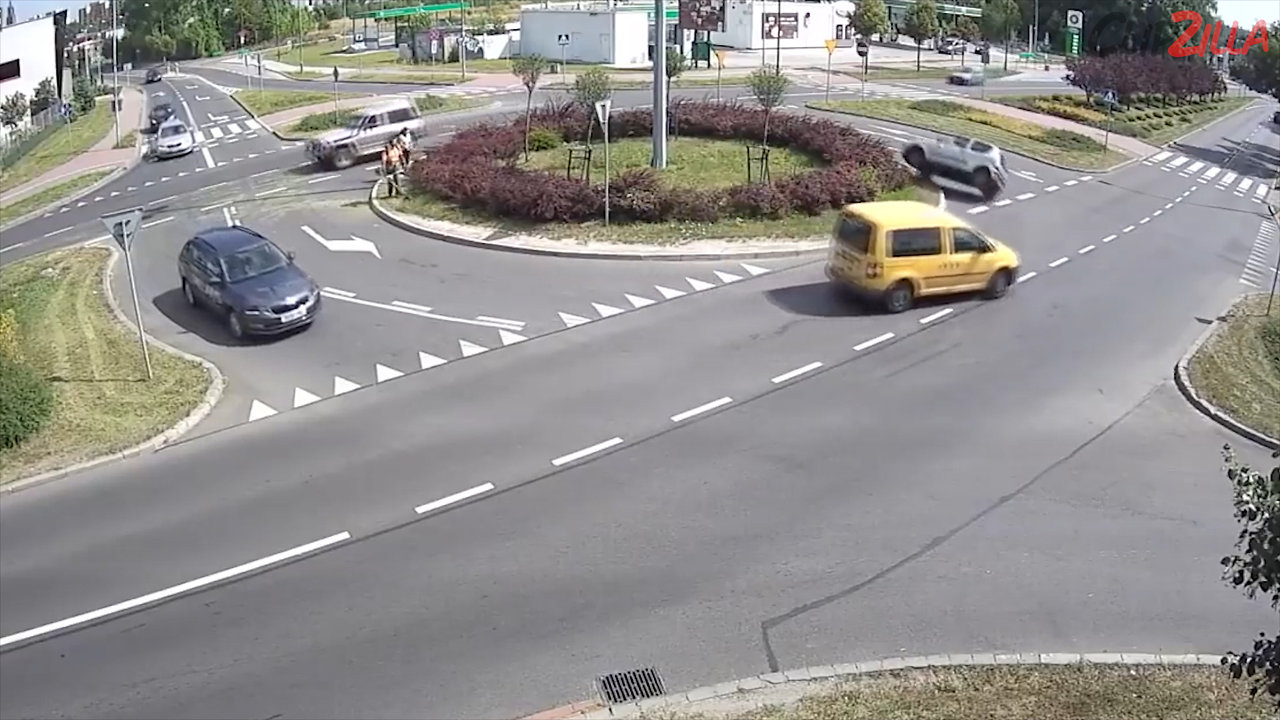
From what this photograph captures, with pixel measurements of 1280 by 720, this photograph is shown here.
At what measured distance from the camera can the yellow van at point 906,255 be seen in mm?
19531

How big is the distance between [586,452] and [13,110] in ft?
189

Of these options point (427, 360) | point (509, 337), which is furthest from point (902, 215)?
point (427, 360)

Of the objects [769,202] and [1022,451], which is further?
[769,202]

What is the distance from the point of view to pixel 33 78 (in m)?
72.4

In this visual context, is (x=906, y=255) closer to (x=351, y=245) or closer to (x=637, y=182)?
(x=637, y=182)

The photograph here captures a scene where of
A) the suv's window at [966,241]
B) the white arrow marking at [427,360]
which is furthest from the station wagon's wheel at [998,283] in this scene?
the white arrow marking at [427,360]

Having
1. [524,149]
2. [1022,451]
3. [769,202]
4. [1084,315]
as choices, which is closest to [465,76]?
[524,149]

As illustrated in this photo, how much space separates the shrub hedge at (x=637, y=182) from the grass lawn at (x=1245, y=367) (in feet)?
29.1

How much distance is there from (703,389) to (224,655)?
26.7 ft

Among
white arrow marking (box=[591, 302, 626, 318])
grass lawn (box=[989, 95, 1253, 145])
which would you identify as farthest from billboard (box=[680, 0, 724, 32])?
white arrow marking (box=[591, 302, 626, 318])

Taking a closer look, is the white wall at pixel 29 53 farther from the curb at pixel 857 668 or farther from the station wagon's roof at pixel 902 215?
the curb at pixel 857 668

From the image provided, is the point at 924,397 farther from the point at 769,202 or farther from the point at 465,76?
the point at 465,76

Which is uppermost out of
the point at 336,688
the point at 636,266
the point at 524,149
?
the point at 524,149

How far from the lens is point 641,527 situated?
39.5ft
